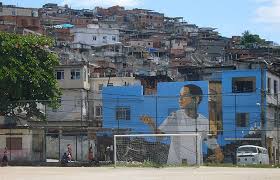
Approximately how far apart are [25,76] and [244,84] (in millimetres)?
20269

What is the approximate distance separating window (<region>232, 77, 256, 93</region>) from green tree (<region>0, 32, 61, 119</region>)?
53.6 feet

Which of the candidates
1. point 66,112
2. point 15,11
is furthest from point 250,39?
point 66,112

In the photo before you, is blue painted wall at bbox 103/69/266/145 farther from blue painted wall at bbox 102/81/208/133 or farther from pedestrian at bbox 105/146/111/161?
pedestrian at bbox 105/146/111/161

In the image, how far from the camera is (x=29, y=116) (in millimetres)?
48844

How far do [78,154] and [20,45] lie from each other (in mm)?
10259

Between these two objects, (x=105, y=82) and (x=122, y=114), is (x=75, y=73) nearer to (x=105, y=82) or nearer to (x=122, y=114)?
(x=105, y=82)

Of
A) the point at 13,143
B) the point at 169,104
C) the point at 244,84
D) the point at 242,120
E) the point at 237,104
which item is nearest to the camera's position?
the point at 13,143

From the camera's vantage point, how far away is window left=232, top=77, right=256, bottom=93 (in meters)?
55.7

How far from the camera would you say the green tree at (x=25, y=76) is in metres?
47.5

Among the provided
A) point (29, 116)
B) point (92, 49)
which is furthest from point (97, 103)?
point (92, 49)

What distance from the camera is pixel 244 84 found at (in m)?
56.3

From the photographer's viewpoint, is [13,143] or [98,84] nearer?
[13,143]

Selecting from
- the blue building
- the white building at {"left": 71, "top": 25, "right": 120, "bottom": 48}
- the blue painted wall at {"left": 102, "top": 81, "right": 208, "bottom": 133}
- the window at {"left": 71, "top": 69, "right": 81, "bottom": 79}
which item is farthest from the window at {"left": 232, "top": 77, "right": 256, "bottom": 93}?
the white building at {"left": 71, "top": 25, "right": 120, "bottom": 48}

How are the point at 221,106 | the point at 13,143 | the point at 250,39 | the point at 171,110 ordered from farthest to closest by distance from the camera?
the point at 250,39
the point at 171,110
the point at 221,106
the point at 13,143
